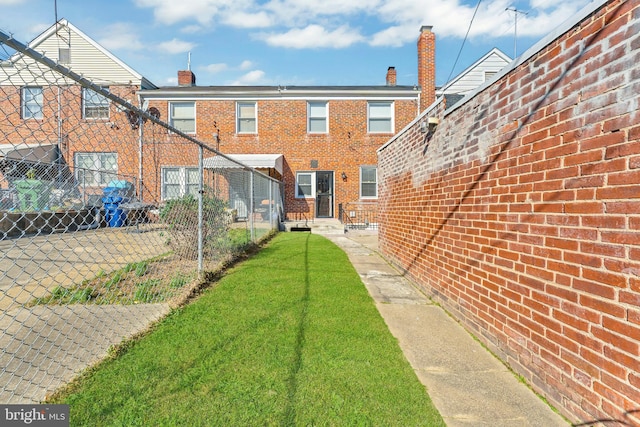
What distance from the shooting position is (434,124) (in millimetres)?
4301

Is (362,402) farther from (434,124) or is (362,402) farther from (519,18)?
(519,18)

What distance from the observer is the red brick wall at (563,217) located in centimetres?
164

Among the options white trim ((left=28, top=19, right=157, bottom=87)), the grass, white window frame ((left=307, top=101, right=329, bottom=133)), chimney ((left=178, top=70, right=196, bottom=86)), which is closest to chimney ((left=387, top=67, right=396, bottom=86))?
white window frame ((left=307, top=101, right=329, bottom=133))

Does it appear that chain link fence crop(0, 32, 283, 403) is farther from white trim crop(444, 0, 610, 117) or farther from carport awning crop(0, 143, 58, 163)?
white trim crop(444, 0, 610, 117)

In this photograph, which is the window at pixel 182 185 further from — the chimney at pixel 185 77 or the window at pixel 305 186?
the chimney at pixel 185 77

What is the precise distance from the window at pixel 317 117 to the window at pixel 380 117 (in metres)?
2.19

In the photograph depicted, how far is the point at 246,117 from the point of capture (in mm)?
14883

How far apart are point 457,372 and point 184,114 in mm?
15930

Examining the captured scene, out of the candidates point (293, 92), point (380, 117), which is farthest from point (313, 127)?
point (380, 117)

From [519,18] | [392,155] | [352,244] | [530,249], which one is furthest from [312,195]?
[530,249]

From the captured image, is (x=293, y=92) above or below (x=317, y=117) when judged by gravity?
above

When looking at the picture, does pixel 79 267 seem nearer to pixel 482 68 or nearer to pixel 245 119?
pixel 245 119

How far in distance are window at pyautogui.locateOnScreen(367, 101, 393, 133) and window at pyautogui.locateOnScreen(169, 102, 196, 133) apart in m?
8.65

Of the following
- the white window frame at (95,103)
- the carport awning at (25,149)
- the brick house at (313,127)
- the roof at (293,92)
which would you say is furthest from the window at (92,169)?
the roof at (293,92)
